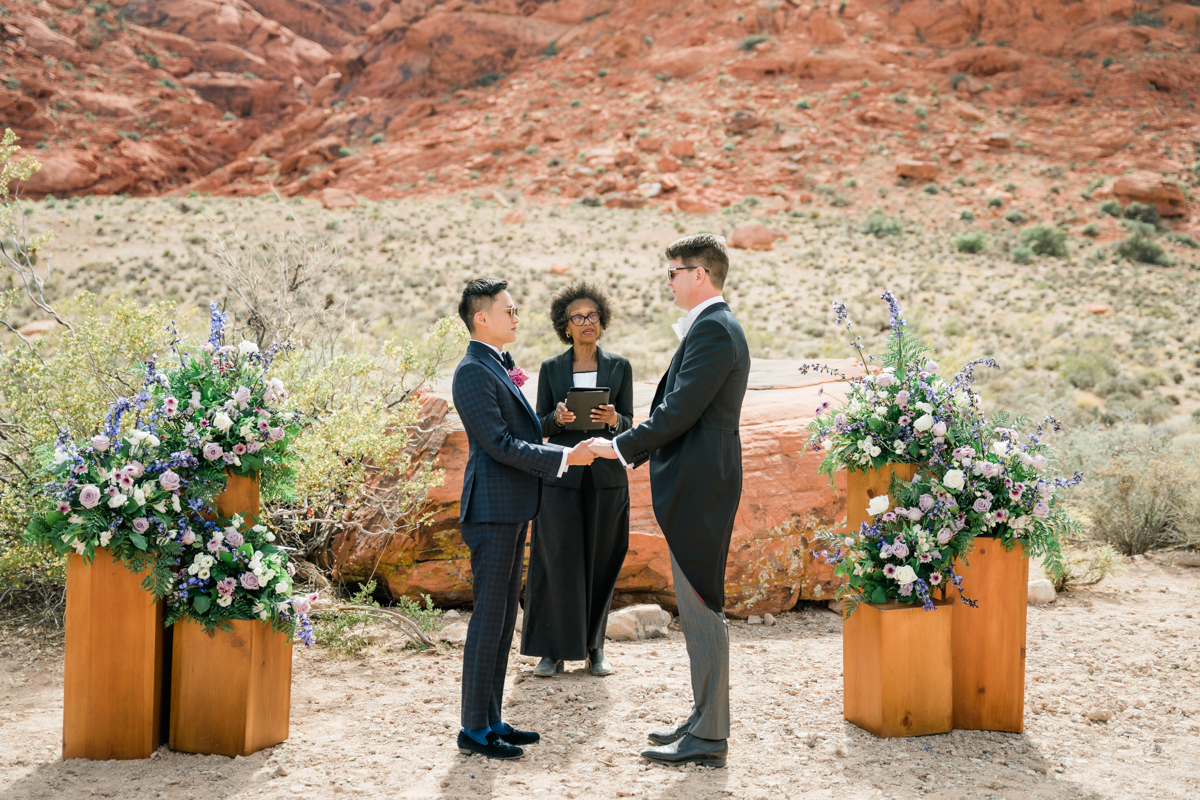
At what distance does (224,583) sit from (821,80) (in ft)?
132

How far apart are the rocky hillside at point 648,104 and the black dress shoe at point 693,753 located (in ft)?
96.3

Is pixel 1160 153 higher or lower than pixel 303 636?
higher

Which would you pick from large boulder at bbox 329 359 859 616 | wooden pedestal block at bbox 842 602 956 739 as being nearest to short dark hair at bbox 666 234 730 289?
wooden pedestal block at bbox 842 602 956 739

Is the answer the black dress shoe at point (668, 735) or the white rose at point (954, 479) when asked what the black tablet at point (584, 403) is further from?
the white rose at point (954, 479)

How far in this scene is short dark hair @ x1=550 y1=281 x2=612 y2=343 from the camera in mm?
4727

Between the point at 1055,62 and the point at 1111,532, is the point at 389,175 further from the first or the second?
the point at 1111,532

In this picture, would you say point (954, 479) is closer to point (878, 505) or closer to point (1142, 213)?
point (878, 505)

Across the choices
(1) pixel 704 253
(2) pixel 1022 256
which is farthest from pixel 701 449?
(2) pixel 1022 256

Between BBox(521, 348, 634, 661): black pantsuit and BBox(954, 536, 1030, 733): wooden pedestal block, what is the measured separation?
1720 millimetres

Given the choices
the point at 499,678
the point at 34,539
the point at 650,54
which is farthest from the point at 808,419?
the point at 650,54

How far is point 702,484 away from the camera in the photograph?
3.24 m

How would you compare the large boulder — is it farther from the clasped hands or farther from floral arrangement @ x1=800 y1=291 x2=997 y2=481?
the clasped hands

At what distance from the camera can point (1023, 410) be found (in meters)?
12.2

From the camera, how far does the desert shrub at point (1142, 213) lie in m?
29.0
